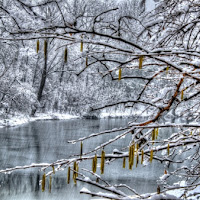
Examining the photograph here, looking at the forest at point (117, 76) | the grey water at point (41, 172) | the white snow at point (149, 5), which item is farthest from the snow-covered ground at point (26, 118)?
the white snow at point (149, 5)

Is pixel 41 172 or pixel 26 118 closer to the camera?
pixel 41 172

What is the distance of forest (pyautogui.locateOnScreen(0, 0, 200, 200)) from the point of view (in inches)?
68.6

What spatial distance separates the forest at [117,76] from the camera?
1.74 metres

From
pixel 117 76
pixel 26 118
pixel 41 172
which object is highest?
pixel 117 76

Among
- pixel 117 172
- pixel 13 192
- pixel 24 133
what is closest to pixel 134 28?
pixel 13 192

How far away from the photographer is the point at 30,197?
8688mm

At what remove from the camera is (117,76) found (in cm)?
587

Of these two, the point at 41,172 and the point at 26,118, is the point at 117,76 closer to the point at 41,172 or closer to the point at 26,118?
the point at 41,172

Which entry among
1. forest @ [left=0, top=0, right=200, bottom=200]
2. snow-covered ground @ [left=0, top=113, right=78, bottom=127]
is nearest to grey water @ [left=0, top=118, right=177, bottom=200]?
forest @ [left=0, top=0, right=200, bottom=200]

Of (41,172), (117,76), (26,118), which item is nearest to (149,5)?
(117,76)

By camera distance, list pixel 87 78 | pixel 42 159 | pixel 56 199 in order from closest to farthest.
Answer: pixel 56 199, pixel 42 159, pixel 87 78

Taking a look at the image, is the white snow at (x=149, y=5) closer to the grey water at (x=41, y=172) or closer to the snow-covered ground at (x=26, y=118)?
the grey water at (x=41, y=172)

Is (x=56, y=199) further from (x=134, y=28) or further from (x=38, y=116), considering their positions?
(x=38, y=116)

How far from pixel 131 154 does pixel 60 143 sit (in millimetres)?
14257
